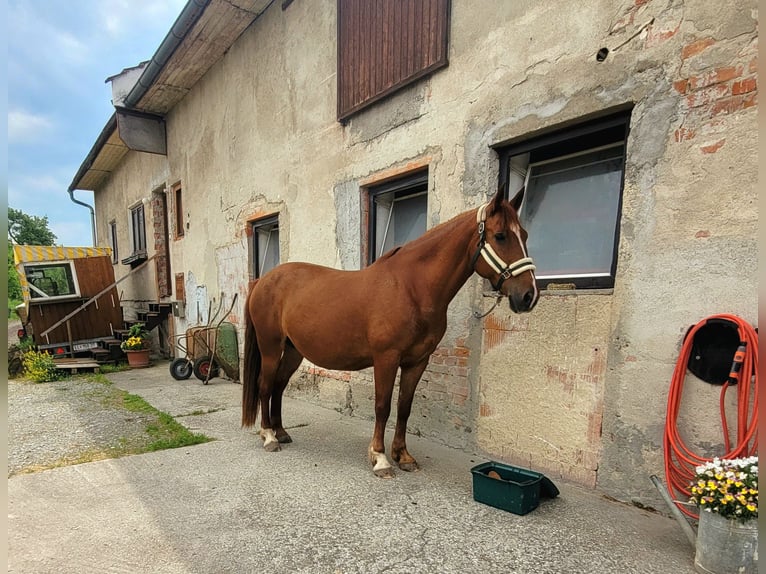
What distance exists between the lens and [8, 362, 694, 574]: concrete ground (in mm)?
1722

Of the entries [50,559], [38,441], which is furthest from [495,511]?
[38,441]

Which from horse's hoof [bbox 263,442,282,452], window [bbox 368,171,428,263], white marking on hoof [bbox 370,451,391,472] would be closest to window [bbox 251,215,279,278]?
window [bbox 368,171,428,263]

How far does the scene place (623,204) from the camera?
7.36 ft

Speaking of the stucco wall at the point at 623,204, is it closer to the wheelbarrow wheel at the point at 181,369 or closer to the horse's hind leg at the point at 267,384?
the horse's hind leg at the point at 267,384

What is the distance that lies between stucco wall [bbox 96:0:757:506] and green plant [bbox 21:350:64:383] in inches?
226

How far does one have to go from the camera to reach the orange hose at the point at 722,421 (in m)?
1.72

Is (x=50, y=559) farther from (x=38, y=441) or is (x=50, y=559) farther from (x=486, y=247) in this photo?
(x=486, y=247)

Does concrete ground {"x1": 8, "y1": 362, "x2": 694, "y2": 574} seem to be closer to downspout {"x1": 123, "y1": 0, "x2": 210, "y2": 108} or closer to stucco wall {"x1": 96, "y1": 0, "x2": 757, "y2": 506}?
stucco wall {"x1": 96, "y1": 0, "x2": 757, "y2": 506}

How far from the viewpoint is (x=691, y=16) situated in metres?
1.98

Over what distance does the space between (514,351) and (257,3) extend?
5.82 m

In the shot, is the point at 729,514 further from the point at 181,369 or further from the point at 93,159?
the point at 93,159

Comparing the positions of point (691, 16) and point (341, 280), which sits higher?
point (691, 16)

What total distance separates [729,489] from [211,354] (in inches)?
255

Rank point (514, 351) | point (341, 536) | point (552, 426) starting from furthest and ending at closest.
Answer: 1. point (514, 351)
2. point (552, 426)
3. point (341, 536)
